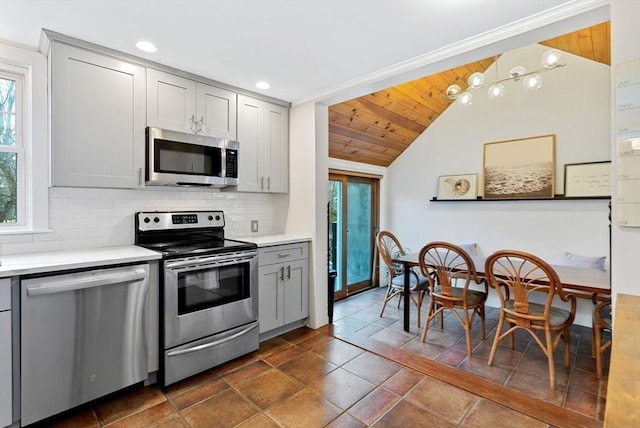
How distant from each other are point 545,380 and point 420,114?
3.29m

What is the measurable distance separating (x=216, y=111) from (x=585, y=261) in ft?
13.2

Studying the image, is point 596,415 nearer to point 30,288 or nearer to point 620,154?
point 620,154

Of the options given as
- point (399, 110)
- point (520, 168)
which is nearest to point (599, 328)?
point (520, 168)

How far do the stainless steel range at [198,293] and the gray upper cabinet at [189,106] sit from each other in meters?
0.75

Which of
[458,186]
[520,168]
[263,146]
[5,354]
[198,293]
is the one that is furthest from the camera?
[458,186]

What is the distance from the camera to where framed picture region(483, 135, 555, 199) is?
12.2 ft

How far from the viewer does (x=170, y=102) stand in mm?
2602

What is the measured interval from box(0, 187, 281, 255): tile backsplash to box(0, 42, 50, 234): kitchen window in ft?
0.26

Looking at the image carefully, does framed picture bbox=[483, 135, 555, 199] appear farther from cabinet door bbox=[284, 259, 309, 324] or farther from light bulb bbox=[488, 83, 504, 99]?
Result: cabinet door bbox=[284, 259, 309, 324]

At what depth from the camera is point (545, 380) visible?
2344mm

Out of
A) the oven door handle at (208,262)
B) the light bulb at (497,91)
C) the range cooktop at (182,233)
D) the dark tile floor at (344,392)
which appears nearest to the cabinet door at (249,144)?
the range cooktop at (182,233)

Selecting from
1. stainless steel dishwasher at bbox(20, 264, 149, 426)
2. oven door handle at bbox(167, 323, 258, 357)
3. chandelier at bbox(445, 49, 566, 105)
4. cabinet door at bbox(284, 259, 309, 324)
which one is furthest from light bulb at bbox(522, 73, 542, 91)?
stainless steel dishwasher at bbox(20, 264, 149, 426)

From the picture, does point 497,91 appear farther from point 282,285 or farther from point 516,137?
point 282,285

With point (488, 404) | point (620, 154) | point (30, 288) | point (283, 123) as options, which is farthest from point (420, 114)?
point (30, 288)
